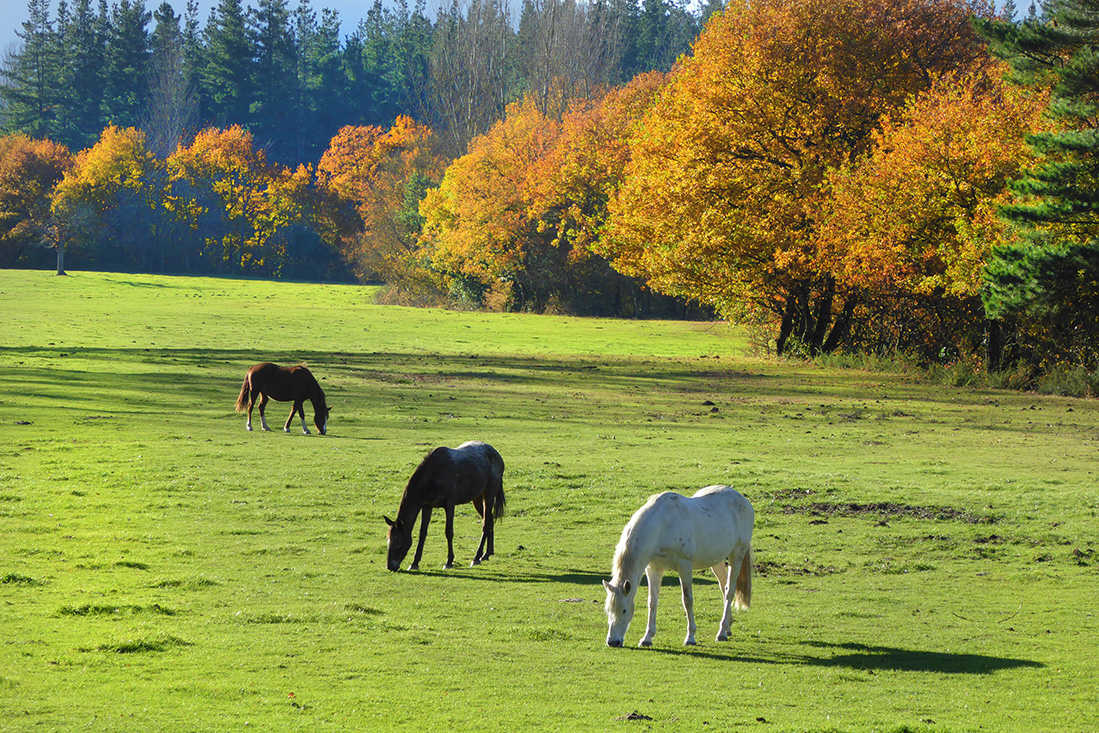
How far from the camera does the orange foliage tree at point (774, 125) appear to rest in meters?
47.2

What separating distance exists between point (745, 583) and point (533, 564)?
4.15 meters

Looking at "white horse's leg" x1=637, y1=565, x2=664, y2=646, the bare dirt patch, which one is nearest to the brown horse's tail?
the bare dirt patch

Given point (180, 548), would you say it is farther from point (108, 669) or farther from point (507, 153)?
point (507, 153)

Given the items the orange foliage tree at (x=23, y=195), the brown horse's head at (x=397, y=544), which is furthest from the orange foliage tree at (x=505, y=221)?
the brown horse's head at (x=397, y=544)

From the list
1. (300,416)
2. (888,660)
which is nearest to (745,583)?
(888,660)

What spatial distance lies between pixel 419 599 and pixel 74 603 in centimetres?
366

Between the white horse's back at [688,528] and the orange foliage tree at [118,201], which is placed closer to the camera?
the white horse's back at [688,528]

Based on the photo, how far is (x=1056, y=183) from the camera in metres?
35.4

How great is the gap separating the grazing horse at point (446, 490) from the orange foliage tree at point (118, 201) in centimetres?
12213

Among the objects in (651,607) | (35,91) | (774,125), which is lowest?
(651,607)

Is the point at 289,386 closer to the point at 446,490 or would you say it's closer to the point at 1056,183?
A: the point at 446,490

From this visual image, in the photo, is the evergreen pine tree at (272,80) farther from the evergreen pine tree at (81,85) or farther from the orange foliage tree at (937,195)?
the orange foliage tree at (937,195)

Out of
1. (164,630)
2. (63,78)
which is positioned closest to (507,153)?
(164,630)

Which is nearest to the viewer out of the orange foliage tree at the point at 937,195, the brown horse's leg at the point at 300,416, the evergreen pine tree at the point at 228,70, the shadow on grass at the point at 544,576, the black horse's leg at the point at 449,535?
the shadow on grass at the point at 544,576
